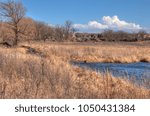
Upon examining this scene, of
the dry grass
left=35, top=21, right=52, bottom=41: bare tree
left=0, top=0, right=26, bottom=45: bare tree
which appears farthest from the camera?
left=35, top=21, right=52, bottom=41: bare tree

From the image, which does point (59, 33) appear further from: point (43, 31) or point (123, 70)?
point (123, 70)

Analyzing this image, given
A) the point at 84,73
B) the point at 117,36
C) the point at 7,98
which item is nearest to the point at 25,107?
the point at 7,98

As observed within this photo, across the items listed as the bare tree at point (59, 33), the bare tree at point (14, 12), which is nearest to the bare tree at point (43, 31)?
the bare tree at point (59, 33)

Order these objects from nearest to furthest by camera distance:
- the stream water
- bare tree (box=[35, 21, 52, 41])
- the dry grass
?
the dry grass
the stream water
bare tree (box=[35, 21, 52, 41])

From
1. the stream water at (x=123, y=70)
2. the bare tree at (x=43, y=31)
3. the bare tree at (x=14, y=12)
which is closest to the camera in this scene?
the stream water at (x=123, y=70)

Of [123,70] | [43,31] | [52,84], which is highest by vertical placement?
[43,31]

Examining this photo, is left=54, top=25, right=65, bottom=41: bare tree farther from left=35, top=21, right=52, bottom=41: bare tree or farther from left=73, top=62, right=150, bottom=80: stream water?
left=73, top=62, right=150, bottom=80: stream water

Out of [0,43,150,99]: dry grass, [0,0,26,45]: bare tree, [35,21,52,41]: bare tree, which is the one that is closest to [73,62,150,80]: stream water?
[0,43,150,99]: dry grass

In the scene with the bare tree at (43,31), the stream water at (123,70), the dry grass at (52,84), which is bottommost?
the stream water at (123,70)

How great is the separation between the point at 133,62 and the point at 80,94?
22.6 m

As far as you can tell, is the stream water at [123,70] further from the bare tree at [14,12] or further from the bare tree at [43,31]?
the bare tree at [43,31]

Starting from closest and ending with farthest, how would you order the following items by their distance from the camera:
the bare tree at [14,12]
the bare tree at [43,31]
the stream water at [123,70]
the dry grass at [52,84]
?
the dry grass at [52,84], the stream water at [123,70], the bare tree at [14,12], the bare tree at [43,31]

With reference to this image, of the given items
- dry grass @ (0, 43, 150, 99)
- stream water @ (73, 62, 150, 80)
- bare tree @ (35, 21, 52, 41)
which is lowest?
stream water @ (73, 62, 150, 80)

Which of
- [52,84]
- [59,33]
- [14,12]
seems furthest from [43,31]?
[52,84]
